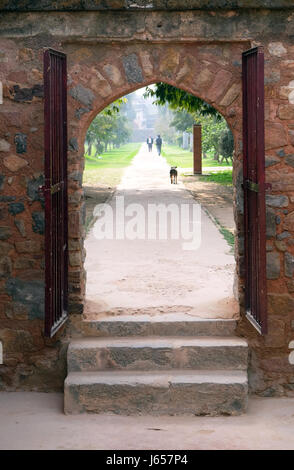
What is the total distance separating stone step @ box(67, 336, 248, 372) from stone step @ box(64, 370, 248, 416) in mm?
262

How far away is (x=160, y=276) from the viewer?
9102 mm

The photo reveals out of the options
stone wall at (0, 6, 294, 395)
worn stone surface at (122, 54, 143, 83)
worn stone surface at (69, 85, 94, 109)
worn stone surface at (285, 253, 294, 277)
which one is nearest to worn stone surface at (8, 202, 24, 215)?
stone wall at (0, 6, 294, 395)

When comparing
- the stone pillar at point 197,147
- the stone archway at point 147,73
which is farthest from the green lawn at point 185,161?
the stone archway at point 147,73

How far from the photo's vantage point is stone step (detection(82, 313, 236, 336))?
6738mm

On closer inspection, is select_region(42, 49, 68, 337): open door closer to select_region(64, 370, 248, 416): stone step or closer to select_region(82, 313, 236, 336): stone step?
select_region(82, 313, 236, 336): stone step

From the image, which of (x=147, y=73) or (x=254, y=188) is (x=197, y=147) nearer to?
(x=147, y=73)

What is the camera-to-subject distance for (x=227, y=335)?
6.75 metres

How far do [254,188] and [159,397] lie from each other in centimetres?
183

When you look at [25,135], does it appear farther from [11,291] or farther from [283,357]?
[283,357]

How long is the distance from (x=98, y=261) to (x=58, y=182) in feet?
13.5

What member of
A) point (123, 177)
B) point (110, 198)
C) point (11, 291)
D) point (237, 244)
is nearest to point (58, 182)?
point (11, 291)

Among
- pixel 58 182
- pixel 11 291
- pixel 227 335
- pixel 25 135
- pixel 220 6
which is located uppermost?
pixel 220 6

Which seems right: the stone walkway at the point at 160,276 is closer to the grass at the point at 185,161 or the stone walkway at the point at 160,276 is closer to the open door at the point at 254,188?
the open door at the point at 254,188

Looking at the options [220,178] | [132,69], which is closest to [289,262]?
[132,69]
